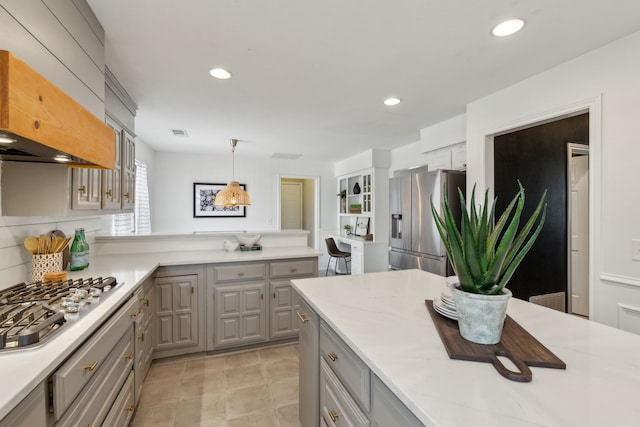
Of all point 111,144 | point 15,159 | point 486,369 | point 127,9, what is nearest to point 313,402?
point 486,369

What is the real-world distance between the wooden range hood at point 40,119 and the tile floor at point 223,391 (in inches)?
66.2

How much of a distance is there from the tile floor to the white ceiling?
240 cm

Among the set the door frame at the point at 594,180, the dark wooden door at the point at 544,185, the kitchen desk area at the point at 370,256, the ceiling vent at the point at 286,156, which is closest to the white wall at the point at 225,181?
the ceiling vent at the point at 286,156

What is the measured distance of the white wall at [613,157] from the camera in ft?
5.74

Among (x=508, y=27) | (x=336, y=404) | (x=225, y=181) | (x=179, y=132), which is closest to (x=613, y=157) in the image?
(x=508, y=27)

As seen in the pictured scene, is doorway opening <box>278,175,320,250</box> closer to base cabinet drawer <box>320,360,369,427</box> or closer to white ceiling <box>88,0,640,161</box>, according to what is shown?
white ceiling <box>88,0,640,161</box>

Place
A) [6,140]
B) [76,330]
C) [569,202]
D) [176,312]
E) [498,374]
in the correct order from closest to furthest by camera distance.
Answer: [498,374] → [6,140] → [76,330] → [176,312] → [569,202]

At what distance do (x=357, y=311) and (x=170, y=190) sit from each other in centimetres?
508

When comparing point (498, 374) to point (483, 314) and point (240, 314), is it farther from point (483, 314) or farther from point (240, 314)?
point (240, 314)

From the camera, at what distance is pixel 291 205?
7379mm

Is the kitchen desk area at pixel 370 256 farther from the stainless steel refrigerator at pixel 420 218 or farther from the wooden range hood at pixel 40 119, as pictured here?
the wooden range hood at pixel 40 119

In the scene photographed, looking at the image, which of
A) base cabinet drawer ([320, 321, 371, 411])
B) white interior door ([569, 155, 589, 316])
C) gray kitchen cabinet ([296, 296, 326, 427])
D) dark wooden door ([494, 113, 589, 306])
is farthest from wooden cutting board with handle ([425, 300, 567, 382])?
white interior door ([569, 155, 589, 316])

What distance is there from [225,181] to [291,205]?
2.08 meters

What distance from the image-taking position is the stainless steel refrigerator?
123 inches
